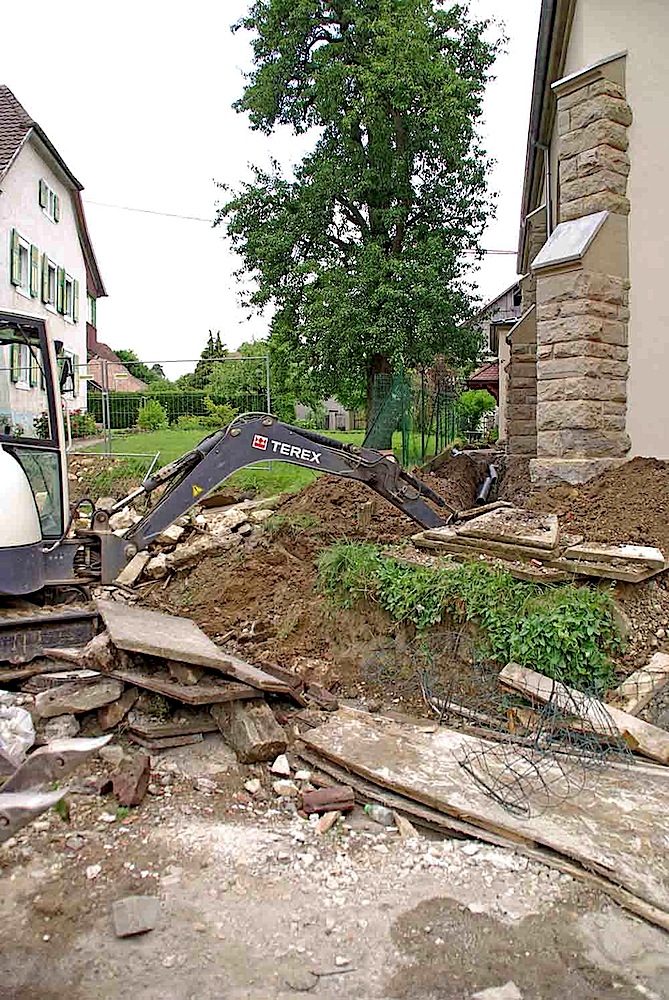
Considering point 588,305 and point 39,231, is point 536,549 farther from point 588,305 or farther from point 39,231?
point 39,231

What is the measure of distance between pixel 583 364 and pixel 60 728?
592 cm

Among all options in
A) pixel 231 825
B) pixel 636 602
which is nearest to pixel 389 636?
pixel 636 602

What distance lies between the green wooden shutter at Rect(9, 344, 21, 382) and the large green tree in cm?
1080

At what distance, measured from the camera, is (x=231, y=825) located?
4.09 metres

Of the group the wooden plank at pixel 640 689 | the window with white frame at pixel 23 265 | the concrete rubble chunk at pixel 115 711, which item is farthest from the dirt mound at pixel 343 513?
the window with white frame at pixel 23 265

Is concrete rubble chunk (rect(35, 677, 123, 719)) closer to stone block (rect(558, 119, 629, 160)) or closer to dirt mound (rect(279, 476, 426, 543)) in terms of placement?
dirt mound (rect(279, 476, 426, 543))

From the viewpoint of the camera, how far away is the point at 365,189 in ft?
55.8

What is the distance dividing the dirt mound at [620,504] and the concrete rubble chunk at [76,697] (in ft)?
12.9

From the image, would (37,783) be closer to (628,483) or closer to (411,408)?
(628,483)

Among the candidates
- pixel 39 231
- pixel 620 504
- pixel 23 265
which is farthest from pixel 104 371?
pixel 620 504

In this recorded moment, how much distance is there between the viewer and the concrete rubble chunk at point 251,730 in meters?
4.72

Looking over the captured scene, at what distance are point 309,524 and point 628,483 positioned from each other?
3534 millimetres

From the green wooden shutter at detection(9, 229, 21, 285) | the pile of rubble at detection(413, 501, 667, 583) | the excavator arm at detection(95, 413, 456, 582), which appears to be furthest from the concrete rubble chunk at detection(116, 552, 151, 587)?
the green wooden shutter at detection(9, 229, 21, 285)

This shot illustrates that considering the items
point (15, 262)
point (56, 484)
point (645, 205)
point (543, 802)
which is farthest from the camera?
point (15, 262)
